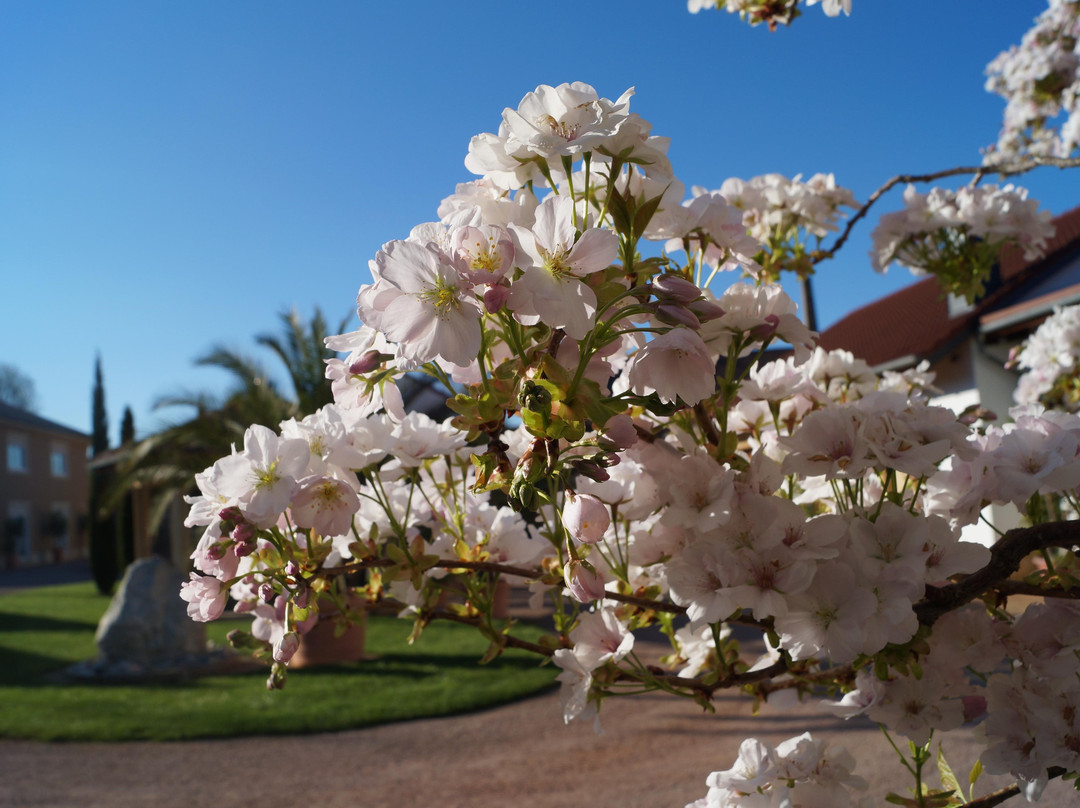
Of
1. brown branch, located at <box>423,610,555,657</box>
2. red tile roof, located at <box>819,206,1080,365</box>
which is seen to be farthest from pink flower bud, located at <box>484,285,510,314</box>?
red tile roof, located at <box>819,206,1080,365</box>

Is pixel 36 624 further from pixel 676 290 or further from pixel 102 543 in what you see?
pixel 676 290

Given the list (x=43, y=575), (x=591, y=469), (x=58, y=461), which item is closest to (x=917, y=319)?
(x=591, y=469)

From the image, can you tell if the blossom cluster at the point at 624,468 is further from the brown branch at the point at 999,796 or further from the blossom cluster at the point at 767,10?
the blossom cluster at the point at 767,10

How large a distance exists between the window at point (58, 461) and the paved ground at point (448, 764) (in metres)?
33.9

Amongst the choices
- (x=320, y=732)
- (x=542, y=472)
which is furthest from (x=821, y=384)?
(x=320, y=732)

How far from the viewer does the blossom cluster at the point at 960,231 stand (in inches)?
90.7

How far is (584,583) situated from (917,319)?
47.0ft

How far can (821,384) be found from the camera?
1760 millimetres

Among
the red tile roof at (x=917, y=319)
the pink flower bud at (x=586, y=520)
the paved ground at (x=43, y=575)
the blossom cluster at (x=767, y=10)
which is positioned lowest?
the paved ground at (x=43, y=575)

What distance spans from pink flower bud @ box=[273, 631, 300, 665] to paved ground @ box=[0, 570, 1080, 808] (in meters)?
3.33

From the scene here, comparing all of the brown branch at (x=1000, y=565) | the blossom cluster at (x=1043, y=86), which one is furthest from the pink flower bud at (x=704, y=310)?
the blossom cluster at (x=1043, y=86)

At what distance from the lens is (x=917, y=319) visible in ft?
44.7

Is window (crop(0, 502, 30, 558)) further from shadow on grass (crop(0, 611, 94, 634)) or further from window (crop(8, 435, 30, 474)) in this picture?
shadow on grass (crop(0, 611, 94, 634))

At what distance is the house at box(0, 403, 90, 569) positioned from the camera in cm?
3161
